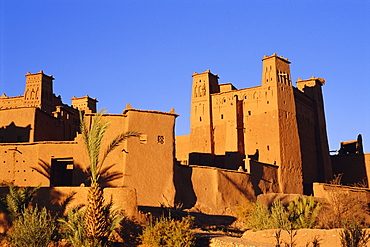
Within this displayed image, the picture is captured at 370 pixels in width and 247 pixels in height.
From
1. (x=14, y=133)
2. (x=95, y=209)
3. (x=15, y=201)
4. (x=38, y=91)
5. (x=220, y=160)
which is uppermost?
(x=38, y=91)

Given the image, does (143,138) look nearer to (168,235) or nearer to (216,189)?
(216,189)

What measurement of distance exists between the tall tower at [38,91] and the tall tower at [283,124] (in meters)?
15.0

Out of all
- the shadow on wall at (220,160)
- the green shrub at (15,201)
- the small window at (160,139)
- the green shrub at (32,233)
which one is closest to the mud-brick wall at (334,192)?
the shadow on wall at (220,160)

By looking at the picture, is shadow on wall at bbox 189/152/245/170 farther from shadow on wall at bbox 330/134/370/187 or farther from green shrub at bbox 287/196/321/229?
green shrub at bbox 287/196/321/229

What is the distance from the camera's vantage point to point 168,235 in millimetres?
15703

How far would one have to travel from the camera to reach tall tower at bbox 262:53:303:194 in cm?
3288

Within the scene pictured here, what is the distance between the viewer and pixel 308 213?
19375mm

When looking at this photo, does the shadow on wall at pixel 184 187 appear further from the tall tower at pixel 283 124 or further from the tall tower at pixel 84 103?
the tall tower at pixel 84 103

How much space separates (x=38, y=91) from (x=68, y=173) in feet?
34.7

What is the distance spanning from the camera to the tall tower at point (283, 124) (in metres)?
32.9

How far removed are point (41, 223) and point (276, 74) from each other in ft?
73.1

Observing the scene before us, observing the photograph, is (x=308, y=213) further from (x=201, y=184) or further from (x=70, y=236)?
(x=70, y=236)

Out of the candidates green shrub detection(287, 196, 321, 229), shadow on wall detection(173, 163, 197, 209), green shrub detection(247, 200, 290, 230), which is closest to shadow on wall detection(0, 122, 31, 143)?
shadow on wall detection(173, 163, 197, 209)

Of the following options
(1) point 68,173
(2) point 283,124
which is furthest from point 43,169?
(2) point 283,124
